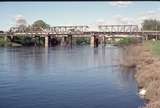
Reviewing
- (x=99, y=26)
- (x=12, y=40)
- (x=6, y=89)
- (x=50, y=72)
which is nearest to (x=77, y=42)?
(x=99, y=26)

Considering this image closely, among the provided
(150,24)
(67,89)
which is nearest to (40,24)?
(150,24)

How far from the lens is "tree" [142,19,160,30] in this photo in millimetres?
124375

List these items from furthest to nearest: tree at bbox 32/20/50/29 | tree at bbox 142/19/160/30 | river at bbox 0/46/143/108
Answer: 1. tree at bbox 32/20/50/29
2. tree at bbox 142/19/160/30
3. river at bbox 0/46/143/108

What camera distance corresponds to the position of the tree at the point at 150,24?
124375 millimetres

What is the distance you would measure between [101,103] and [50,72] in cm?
1575

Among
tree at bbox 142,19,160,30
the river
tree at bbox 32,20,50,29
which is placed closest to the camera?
the river

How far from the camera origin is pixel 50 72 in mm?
36656

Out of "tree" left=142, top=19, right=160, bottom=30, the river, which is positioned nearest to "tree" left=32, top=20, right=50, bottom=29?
"tree" left=142, top=19, right=160, bottom=30

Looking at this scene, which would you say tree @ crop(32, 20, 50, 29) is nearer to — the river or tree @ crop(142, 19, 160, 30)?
tree @ crop(142, 19, 160, 30)

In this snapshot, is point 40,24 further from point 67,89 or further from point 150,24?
point 67,89

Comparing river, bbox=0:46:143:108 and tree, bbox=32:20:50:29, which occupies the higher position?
tree, bbox=32:20:50:29

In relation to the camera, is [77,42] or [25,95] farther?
[77,42]

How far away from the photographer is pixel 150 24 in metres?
127

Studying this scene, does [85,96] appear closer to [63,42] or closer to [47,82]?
[47,82]
